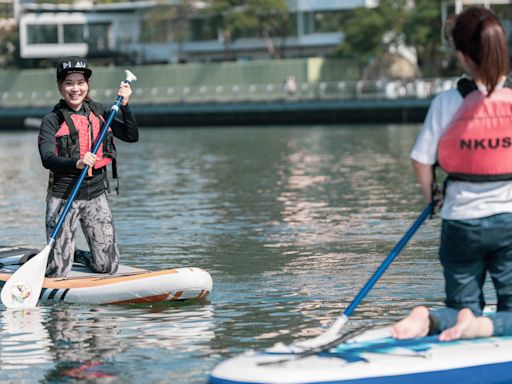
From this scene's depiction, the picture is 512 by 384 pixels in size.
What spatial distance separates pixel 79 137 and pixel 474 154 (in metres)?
4.81

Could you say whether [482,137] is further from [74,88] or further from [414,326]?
[74,88]

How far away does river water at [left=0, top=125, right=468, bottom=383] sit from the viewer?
873cm

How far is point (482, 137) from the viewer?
6602mm

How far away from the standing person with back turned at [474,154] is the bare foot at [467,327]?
1 centimetres

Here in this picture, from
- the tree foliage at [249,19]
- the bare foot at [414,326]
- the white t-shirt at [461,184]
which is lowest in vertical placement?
the tree foliage at [249,19]

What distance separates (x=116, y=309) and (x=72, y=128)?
1497mm

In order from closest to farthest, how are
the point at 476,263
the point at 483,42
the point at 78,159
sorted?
the point at 483,42 → the point at 476,263 → the point at 78,159

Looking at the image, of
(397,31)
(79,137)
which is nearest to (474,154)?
(79,137)

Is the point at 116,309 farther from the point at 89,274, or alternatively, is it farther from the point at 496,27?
the point at 496,27

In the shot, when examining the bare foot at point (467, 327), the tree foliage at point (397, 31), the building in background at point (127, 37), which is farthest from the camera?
the building in background at point (127, 37)

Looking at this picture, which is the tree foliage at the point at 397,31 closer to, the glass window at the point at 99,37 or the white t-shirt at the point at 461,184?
the glass window at the point at 99,37

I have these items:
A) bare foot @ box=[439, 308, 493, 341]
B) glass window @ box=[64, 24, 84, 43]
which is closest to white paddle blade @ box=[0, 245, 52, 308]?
bare foot @ box=[439, 308, 493, 341]

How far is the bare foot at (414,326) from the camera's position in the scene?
6.89 meters

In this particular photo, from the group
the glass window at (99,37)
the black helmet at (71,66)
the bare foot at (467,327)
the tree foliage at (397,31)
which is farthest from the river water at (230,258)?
the glass window at (99,37)
